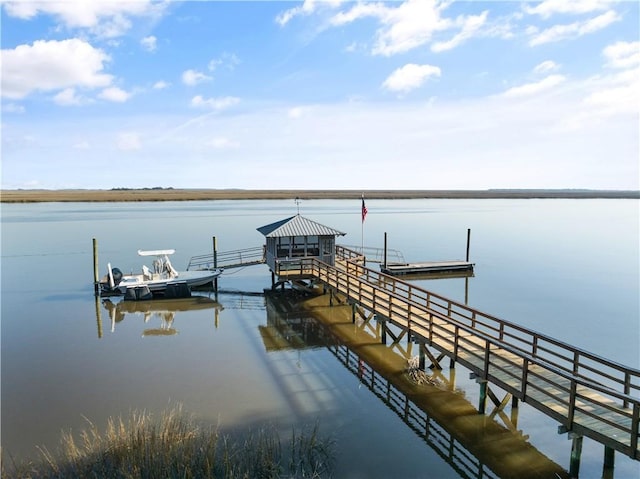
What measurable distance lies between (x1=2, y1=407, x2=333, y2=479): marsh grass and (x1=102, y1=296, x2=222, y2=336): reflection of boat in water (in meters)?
10.5

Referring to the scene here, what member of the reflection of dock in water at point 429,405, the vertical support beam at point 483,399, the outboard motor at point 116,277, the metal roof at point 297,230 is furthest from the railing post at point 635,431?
the outboard motor at point 116,277

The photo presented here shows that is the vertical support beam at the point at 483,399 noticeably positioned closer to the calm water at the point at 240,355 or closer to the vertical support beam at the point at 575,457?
the calm water at the point at 240,355

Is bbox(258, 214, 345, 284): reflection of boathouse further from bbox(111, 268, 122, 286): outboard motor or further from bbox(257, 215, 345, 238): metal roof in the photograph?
bbox(111, 268, 122, 286): outboard motor

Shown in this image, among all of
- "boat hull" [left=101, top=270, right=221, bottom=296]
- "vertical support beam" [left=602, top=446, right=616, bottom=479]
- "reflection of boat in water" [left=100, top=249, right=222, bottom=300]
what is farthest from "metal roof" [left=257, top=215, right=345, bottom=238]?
"vertical support beam" [left=602, top=446, right=616, bottom=479]

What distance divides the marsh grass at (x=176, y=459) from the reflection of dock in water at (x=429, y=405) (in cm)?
295

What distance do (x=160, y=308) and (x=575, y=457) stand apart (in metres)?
18.9

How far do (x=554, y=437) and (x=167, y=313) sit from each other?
55.6 ft

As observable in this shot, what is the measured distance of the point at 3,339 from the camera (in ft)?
57.0

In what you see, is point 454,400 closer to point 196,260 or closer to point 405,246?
point 196,260

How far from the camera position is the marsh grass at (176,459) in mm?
7910

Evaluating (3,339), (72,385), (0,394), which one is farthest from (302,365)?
(3,339)

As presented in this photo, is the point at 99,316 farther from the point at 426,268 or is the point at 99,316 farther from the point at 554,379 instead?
the point at 426,268

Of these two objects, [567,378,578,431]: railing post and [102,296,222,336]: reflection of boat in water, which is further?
[102,296,222,336]: reflection of boat in water

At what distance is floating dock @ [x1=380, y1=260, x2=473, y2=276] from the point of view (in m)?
31.4
